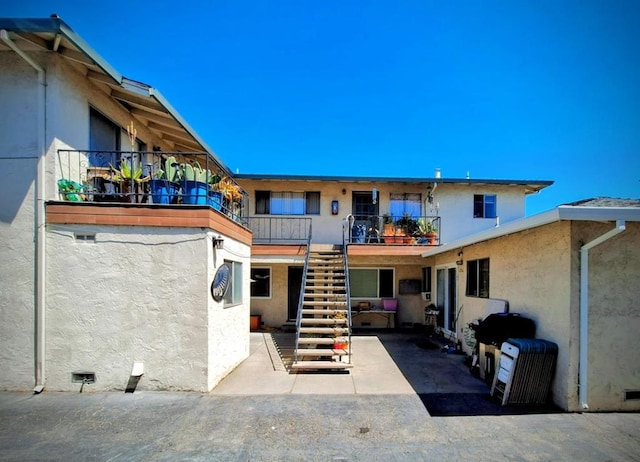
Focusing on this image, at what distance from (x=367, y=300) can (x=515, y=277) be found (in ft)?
21.4

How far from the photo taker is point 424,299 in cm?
1193

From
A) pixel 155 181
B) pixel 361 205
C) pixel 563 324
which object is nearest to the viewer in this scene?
pixel 563 324

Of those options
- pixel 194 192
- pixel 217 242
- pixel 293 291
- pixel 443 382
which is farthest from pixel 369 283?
pixel 194 192

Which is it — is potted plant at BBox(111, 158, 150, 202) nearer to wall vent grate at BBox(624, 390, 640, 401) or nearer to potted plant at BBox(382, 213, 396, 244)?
potted plant at BBox(382, 213, 396, 244)

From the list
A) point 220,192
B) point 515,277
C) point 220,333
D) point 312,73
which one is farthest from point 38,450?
point 312,73

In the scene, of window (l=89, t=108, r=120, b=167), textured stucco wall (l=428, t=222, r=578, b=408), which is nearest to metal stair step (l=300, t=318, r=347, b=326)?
textured stucco wall (l=428, t=222, r=578, b=408)

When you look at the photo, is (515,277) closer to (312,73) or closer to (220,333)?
(220,333)

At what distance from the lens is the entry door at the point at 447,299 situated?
31.8 feet

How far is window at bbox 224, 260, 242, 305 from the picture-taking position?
6805 mm

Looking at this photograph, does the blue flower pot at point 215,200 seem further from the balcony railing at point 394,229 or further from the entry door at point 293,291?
the entry door at point 293,291

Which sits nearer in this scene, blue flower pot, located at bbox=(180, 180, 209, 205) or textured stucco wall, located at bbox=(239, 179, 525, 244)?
blue flower pot, located at bbox=(180, 180, 209, 205)

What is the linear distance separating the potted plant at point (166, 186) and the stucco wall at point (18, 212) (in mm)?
1934

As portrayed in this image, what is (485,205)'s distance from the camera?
43.0 feet

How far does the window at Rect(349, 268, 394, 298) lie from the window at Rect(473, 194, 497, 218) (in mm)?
4582
